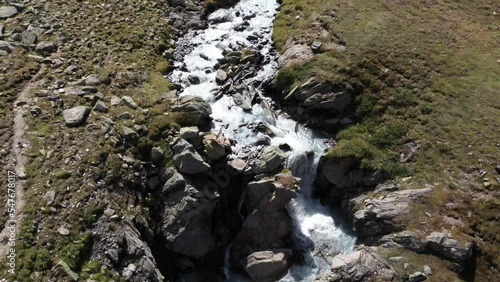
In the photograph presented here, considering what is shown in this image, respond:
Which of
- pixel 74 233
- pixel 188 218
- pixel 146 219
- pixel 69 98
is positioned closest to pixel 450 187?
pixel 188 218

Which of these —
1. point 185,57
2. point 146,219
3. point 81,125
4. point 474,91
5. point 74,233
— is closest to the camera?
point 74,233

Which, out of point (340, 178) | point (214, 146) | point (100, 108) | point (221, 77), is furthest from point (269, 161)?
point (100, 108)

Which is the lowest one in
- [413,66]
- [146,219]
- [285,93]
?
[146,219]

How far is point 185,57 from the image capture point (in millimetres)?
42094

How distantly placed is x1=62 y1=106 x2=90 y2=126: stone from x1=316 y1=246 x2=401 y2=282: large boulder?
1972 centimetres

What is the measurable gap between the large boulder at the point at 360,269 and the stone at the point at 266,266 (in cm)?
279

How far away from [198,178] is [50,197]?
9418 millimetres

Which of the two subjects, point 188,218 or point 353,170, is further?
point 353,170

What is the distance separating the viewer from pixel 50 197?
26.8 meters

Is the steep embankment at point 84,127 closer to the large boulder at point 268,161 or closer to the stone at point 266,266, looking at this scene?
the stone at point 266,266

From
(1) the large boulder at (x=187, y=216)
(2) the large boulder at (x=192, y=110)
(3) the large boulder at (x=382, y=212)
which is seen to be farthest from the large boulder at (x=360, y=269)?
(2) the large boulder at (x=192, y=110)

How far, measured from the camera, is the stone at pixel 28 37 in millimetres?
37547

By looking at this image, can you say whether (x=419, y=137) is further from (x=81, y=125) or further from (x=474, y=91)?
(x=81, y=125)

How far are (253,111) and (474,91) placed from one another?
18.1m
